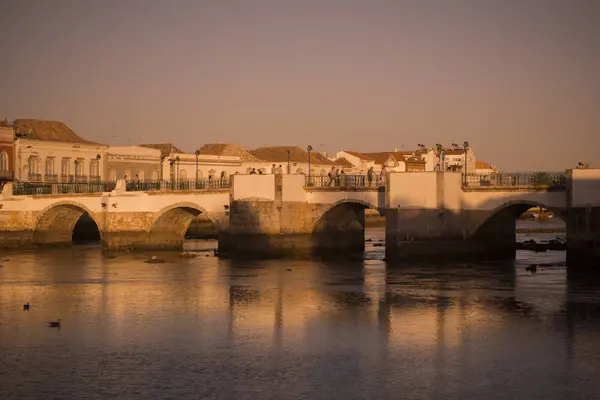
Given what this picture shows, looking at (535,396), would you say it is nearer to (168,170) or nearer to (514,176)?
(514,176)

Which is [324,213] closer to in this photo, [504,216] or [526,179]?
[504,216]

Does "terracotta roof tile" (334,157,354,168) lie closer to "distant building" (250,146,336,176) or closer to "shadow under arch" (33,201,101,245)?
"distant building" (250,146,336,176)

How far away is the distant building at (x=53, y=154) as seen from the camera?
2916 inches

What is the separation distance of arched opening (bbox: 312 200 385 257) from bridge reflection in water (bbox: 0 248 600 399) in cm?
764

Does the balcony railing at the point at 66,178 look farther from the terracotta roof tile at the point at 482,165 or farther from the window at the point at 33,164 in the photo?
the terracotta roof tile at the point at 482,165

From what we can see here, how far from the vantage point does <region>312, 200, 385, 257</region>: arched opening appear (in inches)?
2100

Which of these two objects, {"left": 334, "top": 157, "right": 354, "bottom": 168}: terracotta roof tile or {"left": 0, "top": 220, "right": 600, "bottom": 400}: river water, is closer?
{"left": 0, "top": 220, "right": 600, "bottom": 400}: river water

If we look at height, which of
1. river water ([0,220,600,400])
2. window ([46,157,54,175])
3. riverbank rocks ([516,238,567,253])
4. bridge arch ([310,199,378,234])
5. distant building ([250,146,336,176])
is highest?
distant building ([250,146,336,176])

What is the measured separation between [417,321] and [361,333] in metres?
2.68

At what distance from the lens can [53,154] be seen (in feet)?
251

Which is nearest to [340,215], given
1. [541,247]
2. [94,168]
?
[541,247]

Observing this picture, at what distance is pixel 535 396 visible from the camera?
71.5 ft

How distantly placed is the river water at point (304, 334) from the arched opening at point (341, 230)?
7163 mm

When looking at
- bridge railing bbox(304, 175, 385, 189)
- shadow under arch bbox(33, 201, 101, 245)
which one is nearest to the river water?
bridge railing bbox(304, 175, 385, 189)
